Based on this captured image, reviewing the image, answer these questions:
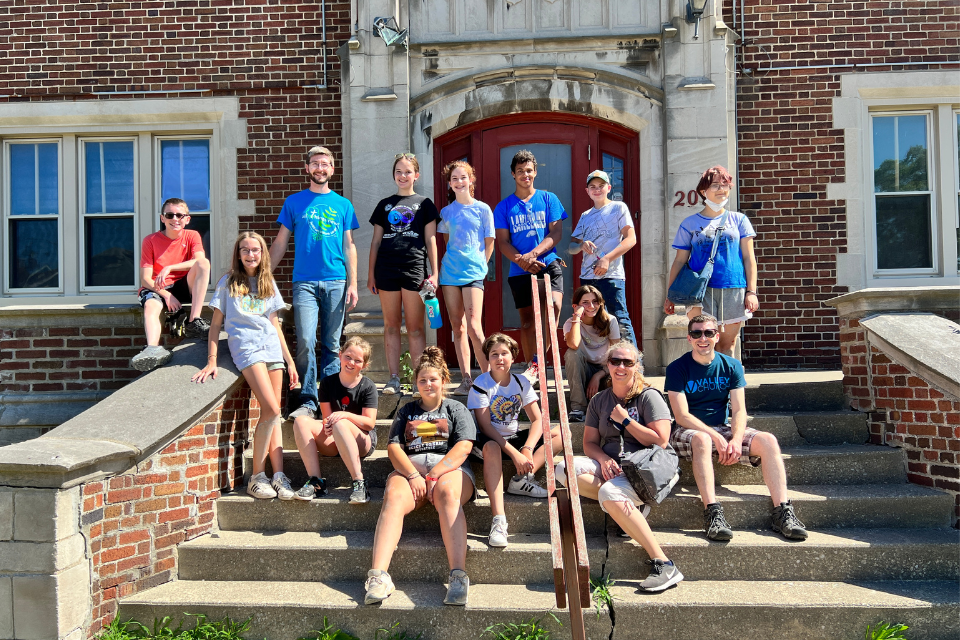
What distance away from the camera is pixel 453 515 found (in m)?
4.30

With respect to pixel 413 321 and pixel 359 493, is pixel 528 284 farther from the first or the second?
pixel 359 493

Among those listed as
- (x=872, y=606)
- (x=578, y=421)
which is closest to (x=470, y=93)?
(x=578, y=421)

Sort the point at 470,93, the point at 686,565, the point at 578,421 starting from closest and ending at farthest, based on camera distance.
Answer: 1. the point at 686,565
2. the point at 578,421
3. the point at 470,93

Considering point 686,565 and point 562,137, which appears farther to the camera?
Result: point 562,137

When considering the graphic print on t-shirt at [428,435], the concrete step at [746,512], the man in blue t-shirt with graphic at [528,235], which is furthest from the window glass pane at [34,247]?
the graphic print on t-shirt at [428,435]

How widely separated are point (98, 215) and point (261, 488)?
15.0 ft

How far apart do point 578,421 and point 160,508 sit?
269cm

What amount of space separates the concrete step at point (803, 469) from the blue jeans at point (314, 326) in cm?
52

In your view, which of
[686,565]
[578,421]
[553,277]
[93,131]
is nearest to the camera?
[686,565]

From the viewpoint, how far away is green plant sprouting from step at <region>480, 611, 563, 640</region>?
12.9 feet

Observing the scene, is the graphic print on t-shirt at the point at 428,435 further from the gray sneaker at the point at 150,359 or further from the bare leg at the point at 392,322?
the gray sneaker at the point at 150,359

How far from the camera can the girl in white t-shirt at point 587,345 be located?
5297 mm

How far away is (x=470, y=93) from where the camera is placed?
7320 millimetres

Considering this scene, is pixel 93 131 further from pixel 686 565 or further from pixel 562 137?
pixel 686 565
